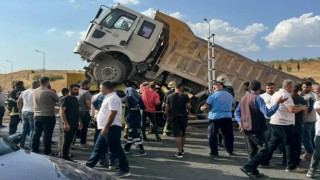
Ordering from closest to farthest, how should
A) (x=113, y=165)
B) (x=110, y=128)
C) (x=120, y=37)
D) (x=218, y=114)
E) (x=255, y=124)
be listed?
(x=110, y=128) < (x=255, y=124) < (x=113, y=165) < (x=218, y=114) < (x=120, y=37)

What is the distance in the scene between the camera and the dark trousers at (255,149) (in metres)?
6.27

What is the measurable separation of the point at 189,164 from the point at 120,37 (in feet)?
17.7

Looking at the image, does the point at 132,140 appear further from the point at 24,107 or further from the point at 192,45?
the point at 192,45

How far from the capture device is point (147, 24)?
38.5 ft

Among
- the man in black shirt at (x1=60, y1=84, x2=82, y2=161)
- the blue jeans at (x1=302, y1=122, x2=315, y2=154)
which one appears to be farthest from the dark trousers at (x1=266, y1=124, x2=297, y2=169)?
the man in black shirt at (x1=60, y1=84, x2=82, y2=161)

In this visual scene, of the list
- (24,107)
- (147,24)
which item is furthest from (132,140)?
(147,24)

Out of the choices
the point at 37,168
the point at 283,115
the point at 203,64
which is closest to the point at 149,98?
the point at 203,64

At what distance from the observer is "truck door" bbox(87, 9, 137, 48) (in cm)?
1162

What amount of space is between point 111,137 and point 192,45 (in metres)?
5.89

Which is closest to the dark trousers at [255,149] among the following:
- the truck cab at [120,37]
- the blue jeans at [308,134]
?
the blue jeans at [308,134]

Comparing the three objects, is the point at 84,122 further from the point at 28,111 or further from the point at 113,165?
the point at 113,165

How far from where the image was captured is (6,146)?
12.9 feet

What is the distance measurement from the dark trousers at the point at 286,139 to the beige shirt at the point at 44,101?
418cm

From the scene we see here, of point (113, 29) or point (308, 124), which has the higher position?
point (113, 29)
